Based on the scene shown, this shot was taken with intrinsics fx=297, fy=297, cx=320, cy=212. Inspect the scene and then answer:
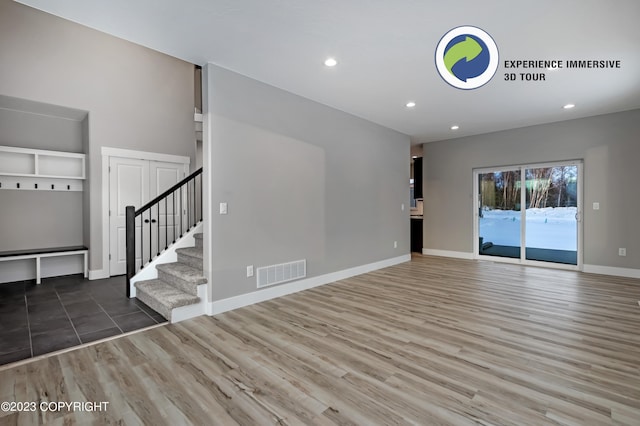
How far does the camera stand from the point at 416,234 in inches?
339

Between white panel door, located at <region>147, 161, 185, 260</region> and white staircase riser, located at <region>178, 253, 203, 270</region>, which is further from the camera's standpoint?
white panel door, located at <region>147, 161, 185, 260</region>

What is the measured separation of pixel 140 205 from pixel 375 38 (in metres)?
5.17

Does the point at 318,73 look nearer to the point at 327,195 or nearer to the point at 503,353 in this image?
the point at 327,195

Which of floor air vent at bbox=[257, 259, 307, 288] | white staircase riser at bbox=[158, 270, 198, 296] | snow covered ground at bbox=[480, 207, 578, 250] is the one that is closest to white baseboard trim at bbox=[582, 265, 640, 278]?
snow covered ground at bbox=[480, 207, 578, 250]

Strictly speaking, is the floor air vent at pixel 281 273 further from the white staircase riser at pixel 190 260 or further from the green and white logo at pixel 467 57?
the green and white logo at pixel 467 57

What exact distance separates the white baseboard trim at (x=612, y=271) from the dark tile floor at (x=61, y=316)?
7.30m

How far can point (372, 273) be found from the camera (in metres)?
5.69

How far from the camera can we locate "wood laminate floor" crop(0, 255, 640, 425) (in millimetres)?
→ 1807

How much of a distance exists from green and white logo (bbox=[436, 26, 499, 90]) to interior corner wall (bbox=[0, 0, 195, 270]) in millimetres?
5215

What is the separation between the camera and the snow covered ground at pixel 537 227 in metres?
6.00

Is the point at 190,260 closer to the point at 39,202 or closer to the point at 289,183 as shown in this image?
the point at 289,183

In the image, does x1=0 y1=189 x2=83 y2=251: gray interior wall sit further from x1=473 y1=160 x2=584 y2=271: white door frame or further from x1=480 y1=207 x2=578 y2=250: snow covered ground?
x1=480 y1=207 x2=578 y2=250: snow covered ground

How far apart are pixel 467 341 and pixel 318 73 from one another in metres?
3.40

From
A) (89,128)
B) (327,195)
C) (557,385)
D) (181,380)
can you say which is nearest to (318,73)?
(327,195)
